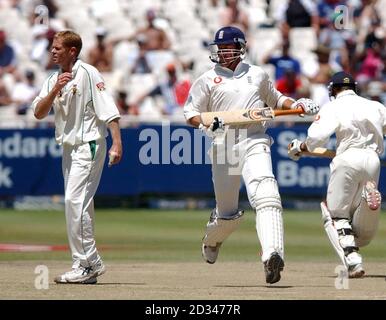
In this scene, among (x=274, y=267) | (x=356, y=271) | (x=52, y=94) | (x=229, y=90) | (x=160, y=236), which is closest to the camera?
(x=274, y=267)

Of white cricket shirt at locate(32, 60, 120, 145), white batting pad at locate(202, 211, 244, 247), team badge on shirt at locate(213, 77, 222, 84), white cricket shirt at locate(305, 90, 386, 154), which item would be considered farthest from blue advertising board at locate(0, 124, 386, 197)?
white cricket shirt at locate(32, 60, 120, 145)

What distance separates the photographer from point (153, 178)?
21.8m

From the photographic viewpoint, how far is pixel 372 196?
11.6m

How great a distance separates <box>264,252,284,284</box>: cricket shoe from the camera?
10711 mm

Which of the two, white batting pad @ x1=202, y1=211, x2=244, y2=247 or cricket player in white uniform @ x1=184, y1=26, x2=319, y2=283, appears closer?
cricket player in white uniform @ x1=184, y1=26, x2=319, y2=283

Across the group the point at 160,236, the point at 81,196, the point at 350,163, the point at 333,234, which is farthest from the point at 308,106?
the point at 160,236

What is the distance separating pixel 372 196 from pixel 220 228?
1.48 metres

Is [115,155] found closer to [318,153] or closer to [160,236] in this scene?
[318,153]

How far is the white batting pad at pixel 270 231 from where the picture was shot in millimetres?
10797

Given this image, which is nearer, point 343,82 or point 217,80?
point 217,80

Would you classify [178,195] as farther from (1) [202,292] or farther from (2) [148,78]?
(1) [202,292]

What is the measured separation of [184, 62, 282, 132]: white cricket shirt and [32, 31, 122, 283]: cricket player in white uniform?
0.81 m

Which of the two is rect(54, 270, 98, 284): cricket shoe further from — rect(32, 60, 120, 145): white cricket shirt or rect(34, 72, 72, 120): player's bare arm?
rect(34, 72, 72, 120): player's bare arm

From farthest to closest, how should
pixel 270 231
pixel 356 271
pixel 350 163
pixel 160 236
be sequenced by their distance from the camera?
pixel 160 236, pixel 350 163, pixel 356 271, pixel 270 231
